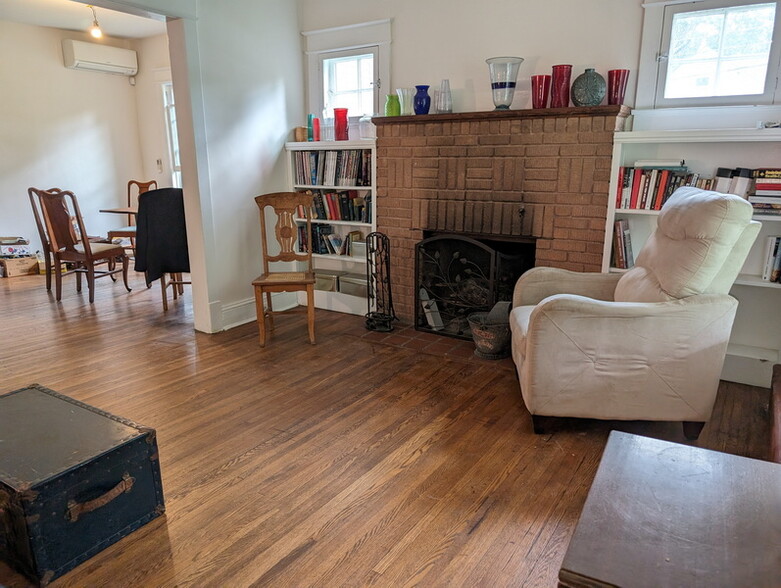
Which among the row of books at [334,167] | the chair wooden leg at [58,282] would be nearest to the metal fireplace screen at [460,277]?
the row of books at [334,167]

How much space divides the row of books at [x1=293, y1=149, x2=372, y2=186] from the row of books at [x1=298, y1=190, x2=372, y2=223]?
0.35 feet

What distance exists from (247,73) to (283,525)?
3219mm

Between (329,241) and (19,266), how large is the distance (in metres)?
3.80

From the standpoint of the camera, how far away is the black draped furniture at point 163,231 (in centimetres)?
401

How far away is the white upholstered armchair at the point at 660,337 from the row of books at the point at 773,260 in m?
0.69

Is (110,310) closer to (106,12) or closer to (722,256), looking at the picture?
(106,12)

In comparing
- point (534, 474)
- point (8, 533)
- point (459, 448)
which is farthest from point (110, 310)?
point (534, 474)

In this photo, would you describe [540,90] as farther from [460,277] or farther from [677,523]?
[677,523]

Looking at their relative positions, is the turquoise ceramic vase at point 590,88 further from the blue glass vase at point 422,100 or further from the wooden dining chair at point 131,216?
the wooden dining chair at point 131,216

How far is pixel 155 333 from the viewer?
3865mm

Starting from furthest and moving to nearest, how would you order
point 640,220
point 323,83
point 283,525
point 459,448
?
point 323,83, point 640,220, point 459,448, point 283,525

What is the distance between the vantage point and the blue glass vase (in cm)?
367

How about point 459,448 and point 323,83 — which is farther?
point 323,83

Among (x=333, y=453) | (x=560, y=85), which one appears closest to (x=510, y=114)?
(x=560, y=85)
